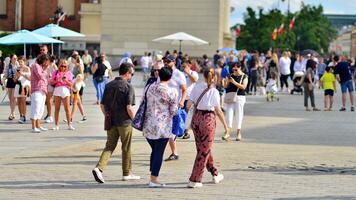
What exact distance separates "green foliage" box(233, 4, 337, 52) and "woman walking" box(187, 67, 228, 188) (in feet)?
257

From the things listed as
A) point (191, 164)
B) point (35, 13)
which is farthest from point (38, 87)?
point (35, 13)

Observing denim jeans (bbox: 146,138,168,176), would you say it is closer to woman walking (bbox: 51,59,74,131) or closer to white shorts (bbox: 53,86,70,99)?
woman walking (bbox: 51,59,74,131)

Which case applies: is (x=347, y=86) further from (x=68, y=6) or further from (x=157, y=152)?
(x=68, y=6)

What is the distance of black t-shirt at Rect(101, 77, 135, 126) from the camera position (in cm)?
1289

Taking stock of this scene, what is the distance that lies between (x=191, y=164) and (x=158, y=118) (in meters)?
2.52

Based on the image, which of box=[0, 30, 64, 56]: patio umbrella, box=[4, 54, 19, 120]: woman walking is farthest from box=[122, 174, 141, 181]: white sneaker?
box=[0, 30, 64, 56]: patio umbrella

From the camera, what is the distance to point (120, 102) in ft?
42.3

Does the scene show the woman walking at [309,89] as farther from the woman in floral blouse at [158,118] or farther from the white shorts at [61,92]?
the woman in floral blouse at [158,118]

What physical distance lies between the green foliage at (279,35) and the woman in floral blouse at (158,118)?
79.4m

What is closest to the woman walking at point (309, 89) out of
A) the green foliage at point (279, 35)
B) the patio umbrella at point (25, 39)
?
the patio umbrella at point (25, 39)

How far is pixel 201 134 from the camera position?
12.7 meters

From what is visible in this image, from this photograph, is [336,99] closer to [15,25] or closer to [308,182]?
[308,182]

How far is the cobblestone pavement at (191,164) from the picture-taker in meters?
11.9

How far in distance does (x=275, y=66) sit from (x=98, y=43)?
27017 mm
